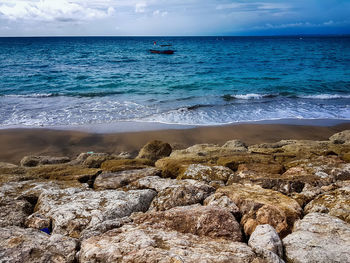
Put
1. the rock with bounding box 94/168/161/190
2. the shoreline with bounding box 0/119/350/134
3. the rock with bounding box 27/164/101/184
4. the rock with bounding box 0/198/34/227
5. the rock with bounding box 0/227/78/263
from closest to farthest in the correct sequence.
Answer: the rock with bounding box 0/227/78/263 < the rock with bounding box 0/198/34/227 < the rock with bounding box 94/168/161/190 < the rock with bounding box 27/164/101/184 < the shoreline with bounding box 0/119/350/134

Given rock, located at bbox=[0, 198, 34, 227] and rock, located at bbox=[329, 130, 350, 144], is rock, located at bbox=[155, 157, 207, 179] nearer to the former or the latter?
rock, located at bbox=[0, 198, 34, 227]

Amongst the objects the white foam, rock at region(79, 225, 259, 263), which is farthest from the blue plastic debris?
the white foam

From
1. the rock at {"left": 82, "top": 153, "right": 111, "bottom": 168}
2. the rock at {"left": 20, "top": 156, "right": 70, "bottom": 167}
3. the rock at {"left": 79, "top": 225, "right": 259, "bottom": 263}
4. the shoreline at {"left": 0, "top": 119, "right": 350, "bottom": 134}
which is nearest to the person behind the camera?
the rock at {"left": 79, "top": 225, "right": 259, "bottom": 263}

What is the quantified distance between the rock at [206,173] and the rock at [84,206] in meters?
1.03

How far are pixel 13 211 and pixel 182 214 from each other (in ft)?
8.20

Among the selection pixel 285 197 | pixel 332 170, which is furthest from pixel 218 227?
pixel 332 170

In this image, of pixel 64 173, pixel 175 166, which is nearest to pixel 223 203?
pixel 175 166

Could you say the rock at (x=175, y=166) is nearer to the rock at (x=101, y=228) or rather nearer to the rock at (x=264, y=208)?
the rock at (x=264, y=208)

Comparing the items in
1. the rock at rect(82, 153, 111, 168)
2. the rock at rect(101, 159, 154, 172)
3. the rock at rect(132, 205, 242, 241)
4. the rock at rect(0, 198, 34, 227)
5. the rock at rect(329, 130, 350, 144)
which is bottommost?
the rock at rect(329, 130, 350, 144)

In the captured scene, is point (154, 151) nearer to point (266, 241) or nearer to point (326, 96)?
point (266, 241)

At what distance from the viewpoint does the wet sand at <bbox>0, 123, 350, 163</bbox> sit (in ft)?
31.3

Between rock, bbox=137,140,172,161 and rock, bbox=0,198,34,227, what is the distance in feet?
12.5

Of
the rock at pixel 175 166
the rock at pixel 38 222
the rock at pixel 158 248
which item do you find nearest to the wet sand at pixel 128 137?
the rock at pixel 175 166

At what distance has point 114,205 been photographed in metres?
3.62
